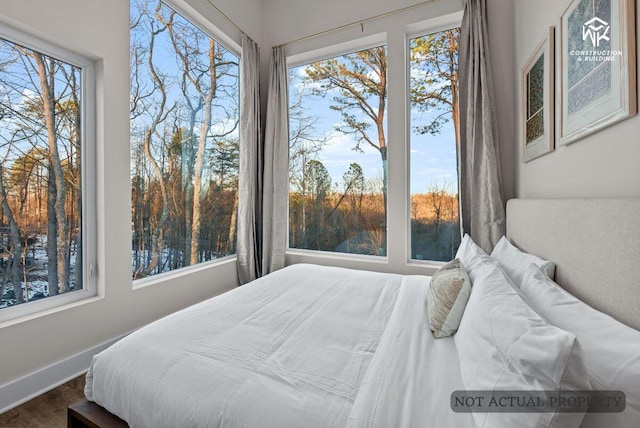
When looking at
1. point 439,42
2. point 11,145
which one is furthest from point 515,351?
point 439,42

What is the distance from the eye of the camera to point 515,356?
0.63m

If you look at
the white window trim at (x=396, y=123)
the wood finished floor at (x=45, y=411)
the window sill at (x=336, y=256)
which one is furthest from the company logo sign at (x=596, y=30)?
the wood finished floor at (x=45, y=411)

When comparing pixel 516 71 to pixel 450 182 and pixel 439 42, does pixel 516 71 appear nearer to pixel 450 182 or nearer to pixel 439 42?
pixel 439 42

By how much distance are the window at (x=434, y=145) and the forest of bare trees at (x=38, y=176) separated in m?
2.73

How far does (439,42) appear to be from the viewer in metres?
2.78

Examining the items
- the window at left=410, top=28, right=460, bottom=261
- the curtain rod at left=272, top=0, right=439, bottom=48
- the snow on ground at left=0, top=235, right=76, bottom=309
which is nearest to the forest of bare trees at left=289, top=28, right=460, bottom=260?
the window at left=410, top=28, right=460, bottom=261

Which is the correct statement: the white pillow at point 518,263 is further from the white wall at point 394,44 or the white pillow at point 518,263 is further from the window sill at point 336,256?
the window sill at point 336,256

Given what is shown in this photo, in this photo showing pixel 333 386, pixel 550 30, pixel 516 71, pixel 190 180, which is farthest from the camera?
pixel 190 180

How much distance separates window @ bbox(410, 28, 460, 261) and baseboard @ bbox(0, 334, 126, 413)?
272cm

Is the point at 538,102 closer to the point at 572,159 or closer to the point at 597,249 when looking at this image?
the point at 572,159

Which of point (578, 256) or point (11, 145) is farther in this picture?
point (11, 145)

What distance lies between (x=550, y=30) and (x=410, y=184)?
4.95 feet

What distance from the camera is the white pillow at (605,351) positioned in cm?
58

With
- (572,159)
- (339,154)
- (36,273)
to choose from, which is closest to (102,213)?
(36,273)
